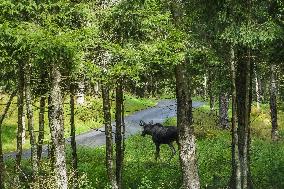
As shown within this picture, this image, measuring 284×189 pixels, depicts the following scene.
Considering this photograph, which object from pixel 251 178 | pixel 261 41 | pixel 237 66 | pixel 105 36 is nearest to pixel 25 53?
pixel 105 36

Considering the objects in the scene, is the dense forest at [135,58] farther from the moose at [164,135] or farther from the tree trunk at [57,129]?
the moose at [164,135]

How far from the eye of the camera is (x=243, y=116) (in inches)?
722

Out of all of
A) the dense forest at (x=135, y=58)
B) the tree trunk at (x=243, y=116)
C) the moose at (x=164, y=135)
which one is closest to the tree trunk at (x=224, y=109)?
the moose at (x=164, y=135)

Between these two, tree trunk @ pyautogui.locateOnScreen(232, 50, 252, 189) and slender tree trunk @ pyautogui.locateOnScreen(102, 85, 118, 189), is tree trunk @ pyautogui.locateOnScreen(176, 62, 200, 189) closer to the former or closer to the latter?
tree trunk @ pyautogui.locateOnScreen(232, 50, 252, 189)

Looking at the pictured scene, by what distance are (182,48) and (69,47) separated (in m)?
4.11

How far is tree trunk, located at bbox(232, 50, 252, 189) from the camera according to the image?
1747cm

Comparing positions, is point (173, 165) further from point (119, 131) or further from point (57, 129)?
point (57, 129)

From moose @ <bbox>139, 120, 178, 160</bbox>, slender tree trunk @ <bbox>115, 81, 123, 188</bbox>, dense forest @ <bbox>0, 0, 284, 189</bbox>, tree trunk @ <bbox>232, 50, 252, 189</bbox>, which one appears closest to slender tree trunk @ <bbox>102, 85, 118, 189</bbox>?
dense forest @ <bbox>0, 0, 284, 189</bbox>

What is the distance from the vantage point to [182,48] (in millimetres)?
15477

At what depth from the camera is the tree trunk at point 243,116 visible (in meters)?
17.5

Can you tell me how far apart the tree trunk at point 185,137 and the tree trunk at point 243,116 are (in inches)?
66.6

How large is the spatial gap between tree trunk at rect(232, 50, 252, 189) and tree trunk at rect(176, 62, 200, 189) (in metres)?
1.69

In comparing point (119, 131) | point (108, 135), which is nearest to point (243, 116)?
point (119, 131)

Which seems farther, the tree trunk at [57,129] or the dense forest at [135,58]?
the tree trunk at [57,129]
